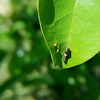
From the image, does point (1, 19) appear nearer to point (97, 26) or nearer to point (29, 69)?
point (29, 69)

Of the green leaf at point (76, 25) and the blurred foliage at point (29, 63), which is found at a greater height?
the green leaf at point (76, 25)

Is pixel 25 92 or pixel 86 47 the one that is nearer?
pixel 86 47

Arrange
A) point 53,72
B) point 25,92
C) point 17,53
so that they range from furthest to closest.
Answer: point 25,92
point 17,53
point 53,72

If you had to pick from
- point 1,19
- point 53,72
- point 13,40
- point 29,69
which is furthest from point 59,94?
point 1,19

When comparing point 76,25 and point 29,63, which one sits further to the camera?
point 29,63

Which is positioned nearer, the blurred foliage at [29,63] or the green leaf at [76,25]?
the green leaf at [76,25]
